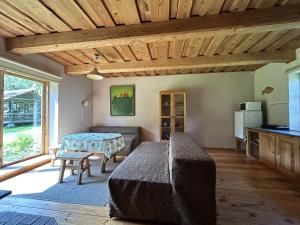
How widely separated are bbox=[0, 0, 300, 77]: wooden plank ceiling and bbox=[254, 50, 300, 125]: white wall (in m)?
0.40

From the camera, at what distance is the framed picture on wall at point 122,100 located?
5.69 meters

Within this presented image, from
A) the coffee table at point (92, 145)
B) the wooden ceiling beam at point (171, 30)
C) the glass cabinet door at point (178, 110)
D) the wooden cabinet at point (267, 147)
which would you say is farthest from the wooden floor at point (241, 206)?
the glass cabinet door at point (178, 110)

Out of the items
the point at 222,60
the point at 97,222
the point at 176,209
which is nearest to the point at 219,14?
the point at 222,60

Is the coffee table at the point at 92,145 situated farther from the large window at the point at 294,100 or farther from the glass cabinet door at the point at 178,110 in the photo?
the large window at the point at 294,100

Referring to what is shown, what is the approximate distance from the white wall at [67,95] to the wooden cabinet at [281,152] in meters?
4.56

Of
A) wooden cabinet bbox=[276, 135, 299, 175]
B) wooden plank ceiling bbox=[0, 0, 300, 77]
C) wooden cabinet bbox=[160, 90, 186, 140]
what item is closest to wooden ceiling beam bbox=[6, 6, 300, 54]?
wooden plank ceiling bbox=[0, 0, 300, 77]

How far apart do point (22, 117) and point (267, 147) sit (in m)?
5.00

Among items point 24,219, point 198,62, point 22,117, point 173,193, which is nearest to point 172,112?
point 198,62

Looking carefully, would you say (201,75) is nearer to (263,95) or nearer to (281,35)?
(263,95)

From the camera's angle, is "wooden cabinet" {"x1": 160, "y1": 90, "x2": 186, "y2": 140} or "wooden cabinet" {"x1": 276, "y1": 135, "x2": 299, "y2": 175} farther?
"wooden cabinet" {"x1": 160, "y1": 90, "x2": 186, "y2": 140}

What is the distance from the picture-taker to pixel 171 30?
2.38 m

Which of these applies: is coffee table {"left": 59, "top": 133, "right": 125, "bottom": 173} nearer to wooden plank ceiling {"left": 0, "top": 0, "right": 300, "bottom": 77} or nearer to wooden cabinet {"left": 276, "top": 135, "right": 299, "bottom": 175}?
wooden plank ceiling {"left": 0, "top": 0, "right": 300, "bottom": 77}

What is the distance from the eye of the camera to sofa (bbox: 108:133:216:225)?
1.64 m

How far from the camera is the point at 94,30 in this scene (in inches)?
102
